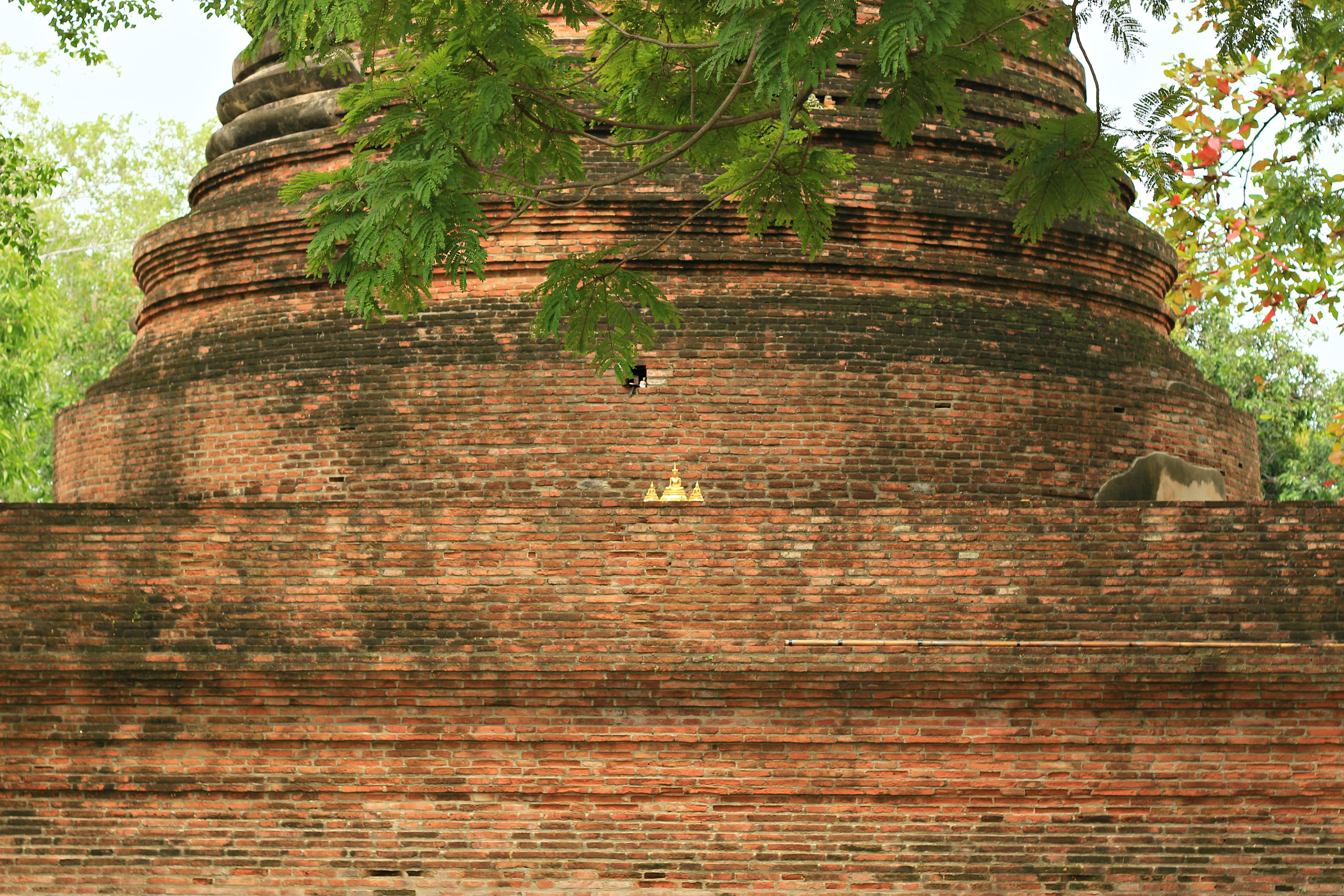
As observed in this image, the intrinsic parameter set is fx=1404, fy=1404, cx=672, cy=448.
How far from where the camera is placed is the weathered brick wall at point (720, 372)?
8570mm

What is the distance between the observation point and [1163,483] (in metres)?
8.23

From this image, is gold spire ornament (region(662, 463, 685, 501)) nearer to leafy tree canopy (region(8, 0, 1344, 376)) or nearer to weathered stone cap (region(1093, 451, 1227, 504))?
leafy tree canopy (region(8, 0, 1344, 376))

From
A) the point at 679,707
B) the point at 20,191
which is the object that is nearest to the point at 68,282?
the point at 20,191

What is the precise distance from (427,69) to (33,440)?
1317cm

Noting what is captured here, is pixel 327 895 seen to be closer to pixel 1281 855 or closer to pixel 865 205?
pixel 1281 855

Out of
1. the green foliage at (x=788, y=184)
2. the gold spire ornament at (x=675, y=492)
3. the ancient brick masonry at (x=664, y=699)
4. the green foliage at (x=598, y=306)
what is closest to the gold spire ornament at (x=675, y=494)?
the gold spire ornament at (x=675, y=492)

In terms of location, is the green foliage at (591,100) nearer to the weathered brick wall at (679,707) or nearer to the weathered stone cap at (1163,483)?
the weathered brick wall at (679,707)

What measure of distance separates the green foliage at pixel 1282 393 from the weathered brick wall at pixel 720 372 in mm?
11381

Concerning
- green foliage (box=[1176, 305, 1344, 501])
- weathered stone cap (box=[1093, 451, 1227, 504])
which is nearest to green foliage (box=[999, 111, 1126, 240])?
weathered stone cap (box=[1093, 451, 1227, 504])

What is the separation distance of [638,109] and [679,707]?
278cm

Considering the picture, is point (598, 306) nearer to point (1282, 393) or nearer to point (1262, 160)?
point (1262, 160)

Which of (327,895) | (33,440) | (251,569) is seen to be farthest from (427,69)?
(33,440)

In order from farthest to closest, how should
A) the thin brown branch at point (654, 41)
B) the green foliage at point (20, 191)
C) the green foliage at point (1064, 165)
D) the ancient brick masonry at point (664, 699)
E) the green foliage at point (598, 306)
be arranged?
1. the green foliage at point (20, 191)
2. the ancient brick masonry at point (664, 699)
3. the green foliage at point (598, 306)
4. the green foliage at point (1064, 165)
5. the thin brown branch at point (654, 41)

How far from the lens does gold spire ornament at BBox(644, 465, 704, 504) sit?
23.2 ft
